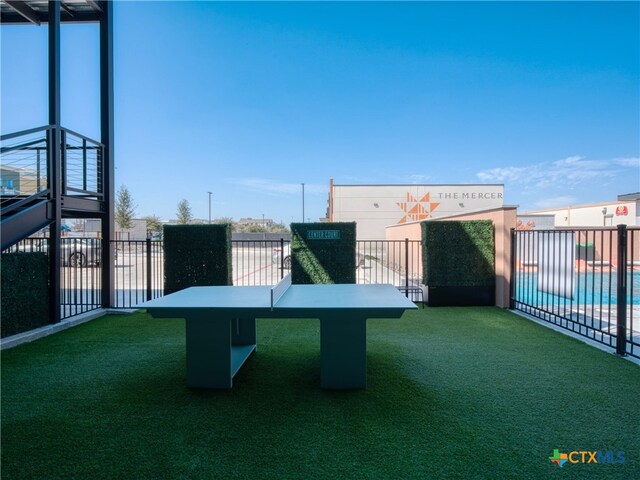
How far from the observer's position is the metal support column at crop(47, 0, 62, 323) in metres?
5.75

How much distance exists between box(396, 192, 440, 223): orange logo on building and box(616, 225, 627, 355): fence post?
24.9 meters

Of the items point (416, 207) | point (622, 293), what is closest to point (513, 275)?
point (622, 293)

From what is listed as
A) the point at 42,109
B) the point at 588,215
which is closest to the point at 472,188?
the point at 588,215

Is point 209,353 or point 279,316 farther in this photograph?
point 209,353

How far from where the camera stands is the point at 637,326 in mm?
5922

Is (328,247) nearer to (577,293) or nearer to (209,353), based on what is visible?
(577,293)

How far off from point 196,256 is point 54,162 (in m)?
3.08

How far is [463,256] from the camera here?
756cm

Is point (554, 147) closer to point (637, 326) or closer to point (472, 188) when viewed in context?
point (472, 188)

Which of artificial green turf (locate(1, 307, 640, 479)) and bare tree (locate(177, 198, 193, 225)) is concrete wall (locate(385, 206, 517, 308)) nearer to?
artificial green turf (locate(1, 307, 640, 479))

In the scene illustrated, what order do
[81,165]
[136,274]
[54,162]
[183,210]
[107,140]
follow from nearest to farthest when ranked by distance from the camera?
[54,162]
[81,165]
[107,140]
[136,274]
[183,210]

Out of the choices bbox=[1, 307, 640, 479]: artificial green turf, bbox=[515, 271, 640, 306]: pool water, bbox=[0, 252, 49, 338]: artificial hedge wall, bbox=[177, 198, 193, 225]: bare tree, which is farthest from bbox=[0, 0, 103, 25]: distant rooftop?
bbox=[177, 198, 193, 225]: bare tree

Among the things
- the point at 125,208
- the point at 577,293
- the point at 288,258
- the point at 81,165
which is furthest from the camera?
the point at 125,208

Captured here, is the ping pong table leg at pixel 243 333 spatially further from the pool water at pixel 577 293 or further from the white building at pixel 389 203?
the white building at pixel 389 203
